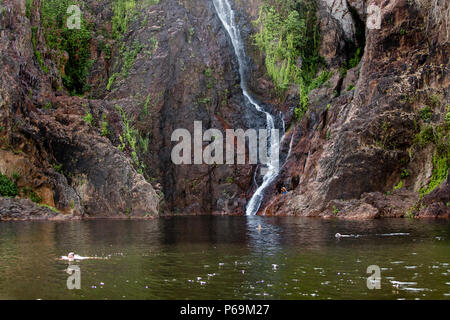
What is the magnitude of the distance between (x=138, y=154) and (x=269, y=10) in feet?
103

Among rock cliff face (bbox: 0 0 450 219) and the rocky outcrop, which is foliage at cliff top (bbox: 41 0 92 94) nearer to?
rock cliff face (bbox: 0 0 450 219)

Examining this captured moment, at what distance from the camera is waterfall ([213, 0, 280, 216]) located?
61.9 m

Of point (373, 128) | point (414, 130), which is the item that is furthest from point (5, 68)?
point (414, 130)

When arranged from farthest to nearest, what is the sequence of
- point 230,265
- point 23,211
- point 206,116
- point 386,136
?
point 206,116 < point 386,136 < point 23,211 < point 230,265

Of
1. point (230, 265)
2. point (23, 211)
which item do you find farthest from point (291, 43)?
point (230, 265)

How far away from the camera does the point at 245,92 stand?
72812mm

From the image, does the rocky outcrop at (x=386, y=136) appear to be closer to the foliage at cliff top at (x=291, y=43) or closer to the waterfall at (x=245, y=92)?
the waterfall at (x=245, y=92)

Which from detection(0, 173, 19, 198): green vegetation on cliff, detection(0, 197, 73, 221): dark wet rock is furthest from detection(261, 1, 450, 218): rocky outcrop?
detection(0, 173, 19, 198): green vegetation on cliff

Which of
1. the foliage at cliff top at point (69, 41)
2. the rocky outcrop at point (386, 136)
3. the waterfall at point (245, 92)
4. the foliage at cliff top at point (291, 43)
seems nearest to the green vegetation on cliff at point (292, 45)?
the foliage at cliff top at point (291, 43)

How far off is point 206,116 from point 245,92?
7514 mm

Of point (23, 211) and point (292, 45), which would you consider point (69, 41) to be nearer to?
point (292, 45)

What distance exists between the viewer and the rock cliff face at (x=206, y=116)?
159ft

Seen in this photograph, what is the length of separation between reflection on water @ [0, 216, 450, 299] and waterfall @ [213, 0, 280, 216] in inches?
1194
